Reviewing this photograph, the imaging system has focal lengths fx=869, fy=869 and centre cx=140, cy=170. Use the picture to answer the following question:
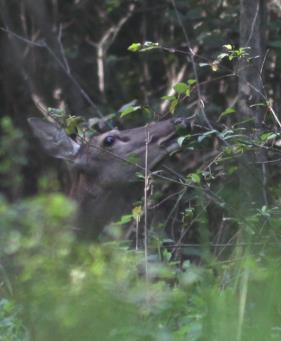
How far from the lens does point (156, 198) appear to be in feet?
16.9

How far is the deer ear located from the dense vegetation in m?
0.31

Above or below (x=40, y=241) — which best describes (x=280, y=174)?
below

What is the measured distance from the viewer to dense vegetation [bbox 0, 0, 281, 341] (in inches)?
116

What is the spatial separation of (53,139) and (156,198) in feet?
5.38

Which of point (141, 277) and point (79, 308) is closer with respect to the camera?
point (79, 308)

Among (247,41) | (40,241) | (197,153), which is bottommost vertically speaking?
(197,153)

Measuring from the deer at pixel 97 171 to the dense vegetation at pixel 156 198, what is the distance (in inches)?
6.9

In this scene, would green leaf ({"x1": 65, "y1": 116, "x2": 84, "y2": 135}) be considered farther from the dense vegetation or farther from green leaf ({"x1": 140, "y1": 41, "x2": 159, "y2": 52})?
green leaf ({"x1": 140, "y1": 41, "x2": 159, "y2": 52})

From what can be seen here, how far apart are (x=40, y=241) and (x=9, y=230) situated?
167 millimetres

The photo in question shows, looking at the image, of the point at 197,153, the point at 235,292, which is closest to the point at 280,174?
the point at 197,153

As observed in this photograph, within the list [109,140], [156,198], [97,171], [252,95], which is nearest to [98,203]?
[97,171]

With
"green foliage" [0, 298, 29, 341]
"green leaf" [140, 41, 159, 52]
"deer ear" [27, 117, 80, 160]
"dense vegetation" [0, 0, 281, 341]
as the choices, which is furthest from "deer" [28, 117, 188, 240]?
"green foliage" [0, 298, 29, 341]

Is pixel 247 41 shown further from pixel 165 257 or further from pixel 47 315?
pixel 47 315

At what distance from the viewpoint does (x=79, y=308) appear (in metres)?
2.88
